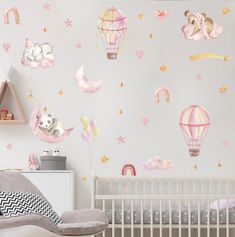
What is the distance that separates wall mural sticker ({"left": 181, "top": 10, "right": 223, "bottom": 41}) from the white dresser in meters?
1.43

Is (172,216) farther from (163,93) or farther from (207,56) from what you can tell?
(207,56)

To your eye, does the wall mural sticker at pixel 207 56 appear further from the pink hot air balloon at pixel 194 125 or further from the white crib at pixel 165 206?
the white crib at pixel 165 206

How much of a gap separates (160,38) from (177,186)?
1.16 m

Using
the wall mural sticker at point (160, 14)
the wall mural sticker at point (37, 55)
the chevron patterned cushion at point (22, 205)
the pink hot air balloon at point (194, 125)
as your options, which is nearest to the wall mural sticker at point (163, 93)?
the pink hot air balloon at point (194, 125)

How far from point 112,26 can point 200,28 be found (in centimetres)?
69

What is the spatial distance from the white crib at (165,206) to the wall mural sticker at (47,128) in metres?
0.46

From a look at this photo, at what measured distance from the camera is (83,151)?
15.4ft

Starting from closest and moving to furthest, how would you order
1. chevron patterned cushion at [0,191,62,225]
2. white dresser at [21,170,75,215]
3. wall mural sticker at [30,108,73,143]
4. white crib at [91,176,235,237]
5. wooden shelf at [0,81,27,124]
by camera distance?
chevron patterned cushion at [0,191,62,225], white crib at [91,176,235,237], white dresser at [21,170,75,215], wooden shelf at [0,81,27,124], wall mural sticker at [30,108,73,143]

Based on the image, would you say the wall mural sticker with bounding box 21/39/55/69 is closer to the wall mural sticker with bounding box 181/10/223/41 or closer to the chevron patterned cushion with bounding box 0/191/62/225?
the wall mural sticker with bounding box 181/10/223/41

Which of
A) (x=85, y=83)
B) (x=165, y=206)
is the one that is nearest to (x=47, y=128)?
(x=85, y=83)

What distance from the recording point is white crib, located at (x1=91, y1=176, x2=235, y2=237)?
4.17 metres

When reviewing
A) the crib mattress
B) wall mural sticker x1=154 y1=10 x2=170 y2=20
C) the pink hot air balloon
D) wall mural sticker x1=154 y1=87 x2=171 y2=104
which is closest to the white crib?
the crib mattress

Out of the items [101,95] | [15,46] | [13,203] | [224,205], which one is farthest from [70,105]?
[13,203]

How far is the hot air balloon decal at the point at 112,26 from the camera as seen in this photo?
4777mm
